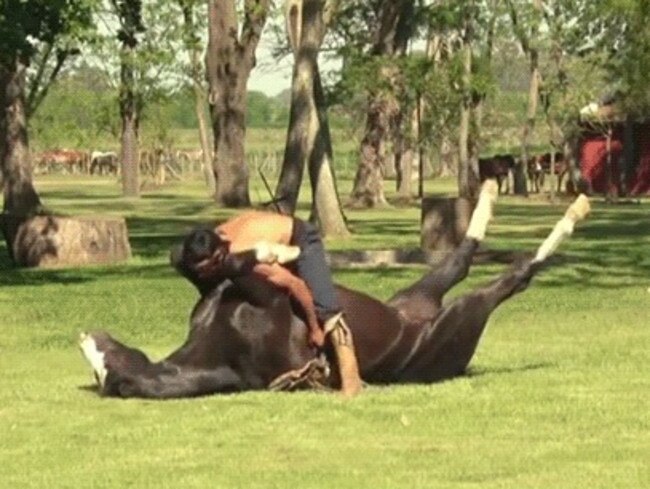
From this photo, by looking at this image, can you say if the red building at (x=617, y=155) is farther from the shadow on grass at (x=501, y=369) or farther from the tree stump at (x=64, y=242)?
the shadow on grass at (x=501, y=369)

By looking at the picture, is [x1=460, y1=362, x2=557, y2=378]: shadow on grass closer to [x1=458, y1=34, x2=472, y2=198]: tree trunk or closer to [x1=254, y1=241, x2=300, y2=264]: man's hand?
[x1=254, y1=241, x2=300, y2=264]: man's hand

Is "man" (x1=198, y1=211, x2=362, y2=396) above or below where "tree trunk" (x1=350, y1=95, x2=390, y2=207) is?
above

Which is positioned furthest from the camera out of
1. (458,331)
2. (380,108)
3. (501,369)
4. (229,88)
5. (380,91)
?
(380,108)

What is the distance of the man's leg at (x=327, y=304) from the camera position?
43.8 feet

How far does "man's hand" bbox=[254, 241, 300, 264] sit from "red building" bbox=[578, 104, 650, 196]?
6666 centimetres

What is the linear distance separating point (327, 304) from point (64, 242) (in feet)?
64.0

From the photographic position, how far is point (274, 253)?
1334 cm

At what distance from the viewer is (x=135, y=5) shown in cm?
4141

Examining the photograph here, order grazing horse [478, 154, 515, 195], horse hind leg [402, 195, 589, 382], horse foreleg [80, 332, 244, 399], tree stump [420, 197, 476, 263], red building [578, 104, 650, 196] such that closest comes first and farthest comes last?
horse foreleg [80, 332, 244, 399] < horse hind leg [402, 195, 589, 382] < tree stump [420, 197, 476, 263] < grazing horse [478, 154, 515, 195] < red building [578, 104, 650, 196]

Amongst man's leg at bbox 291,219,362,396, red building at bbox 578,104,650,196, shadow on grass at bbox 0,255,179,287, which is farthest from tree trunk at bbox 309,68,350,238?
red building at bbox 578,104,650,196

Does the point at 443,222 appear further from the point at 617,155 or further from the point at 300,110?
the point at 617,155

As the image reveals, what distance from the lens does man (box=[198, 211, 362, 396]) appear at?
13336mm

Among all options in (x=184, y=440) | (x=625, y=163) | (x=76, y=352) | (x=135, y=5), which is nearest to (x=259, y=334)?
(x=184, y=440)

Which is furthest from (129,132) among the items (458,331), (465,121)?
(458,331)
